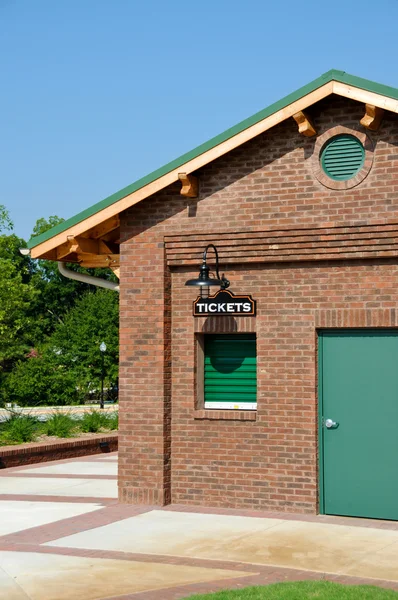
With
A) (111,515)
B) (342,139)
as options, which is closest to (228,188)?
(342,139)

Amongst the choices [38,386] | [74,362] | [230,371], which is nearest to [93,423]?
[230,371]

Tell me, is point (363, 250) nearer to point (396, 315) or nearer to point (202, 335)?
point (396, 315)

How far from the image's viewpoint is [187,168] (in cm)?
1262

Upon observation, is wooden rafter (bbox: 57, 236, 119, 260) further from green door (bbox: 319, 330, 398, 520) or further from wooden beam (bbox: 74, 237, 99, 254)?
green door (bbox: 319, 330, 398, 520)

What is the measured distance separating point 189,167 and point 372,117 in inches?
105

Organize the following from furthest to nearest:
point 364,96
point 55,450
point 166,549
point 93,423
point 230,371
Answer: point 93,423 < point 55,450 < point 230,371 < point 364,96 < point 166,549

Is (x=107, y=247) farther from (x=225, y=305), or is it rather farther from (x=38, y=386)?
(x=38, y=386)

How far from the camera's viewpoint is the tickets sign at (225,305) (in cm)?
1267

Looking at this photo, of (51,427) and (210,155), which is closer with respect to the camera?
(210,155)

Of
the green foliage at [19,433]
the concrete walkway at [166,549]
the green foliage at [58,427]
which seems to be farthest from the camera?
the green foliage at [58,427]

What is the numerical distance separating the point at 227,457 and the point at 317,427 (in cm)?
141

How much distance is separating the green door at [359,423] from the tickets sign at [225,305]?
1.14m

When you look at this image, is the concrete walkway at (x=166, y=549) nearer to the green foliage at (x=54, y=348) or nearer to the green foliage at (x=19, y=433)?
the green foliage at (x=19, y=433)

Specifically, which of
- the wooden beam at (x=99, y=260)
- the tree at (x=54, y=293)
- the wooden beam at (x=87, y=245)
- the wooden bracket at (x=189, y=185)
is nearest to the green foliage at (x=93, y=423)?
the wooden beam at (x=99, y=260)
